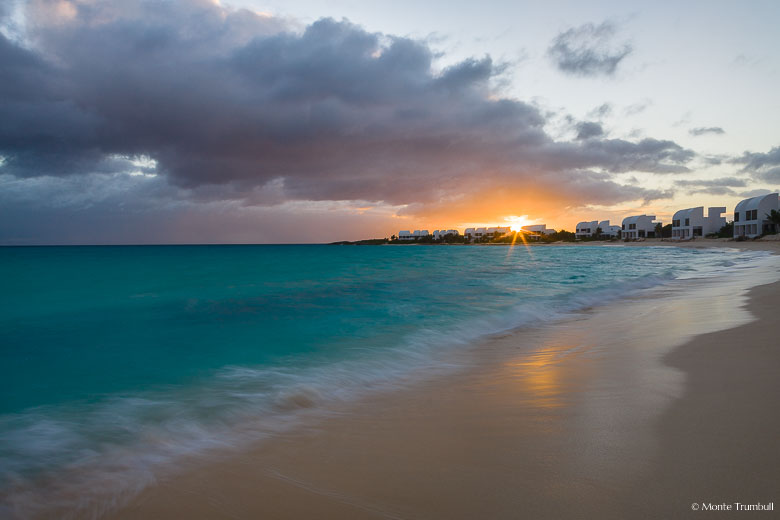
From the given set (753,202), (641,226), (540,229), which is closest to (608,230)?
(641,226)

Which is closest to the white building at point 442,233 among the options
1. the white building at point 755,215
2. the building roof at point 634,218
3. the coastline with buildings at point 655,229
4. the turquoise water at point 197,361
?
the coastline with buildings at point 655,229

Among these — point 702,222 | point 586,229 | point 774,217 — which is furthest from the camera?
point 586,229

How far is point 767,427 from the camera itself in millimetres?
2996

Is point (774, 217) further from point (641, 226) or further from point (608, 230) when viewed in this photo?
point (608, 230)

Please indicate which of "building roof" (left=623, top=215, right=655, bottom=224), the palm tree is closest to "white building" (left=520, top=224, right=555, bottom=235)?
"building roof" (left=623, top=215, right=655, bottom=224)

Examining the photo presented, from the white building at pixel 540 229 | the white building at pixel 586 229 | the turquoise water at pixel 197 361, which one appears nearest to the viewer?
the turquoise water at pixel 197 361

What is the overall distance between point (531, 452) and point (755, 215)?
82.5 meters

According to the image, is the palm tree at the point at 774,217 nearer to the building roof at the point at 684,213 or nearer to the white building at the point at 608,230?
the building roof at the point at 684,213

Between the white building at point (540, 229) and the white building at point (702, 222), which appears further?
the white building at point (540, 229)

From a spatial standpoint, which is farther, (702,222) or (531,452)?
(702,222)

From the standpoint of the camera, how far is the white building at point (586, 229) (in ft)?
426

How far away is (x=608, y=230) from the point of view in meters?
125

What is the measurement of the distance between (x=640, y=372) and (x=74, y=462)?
19.2ft

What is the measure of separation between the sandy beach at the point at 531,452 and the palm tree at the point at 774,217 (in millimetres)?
73095
